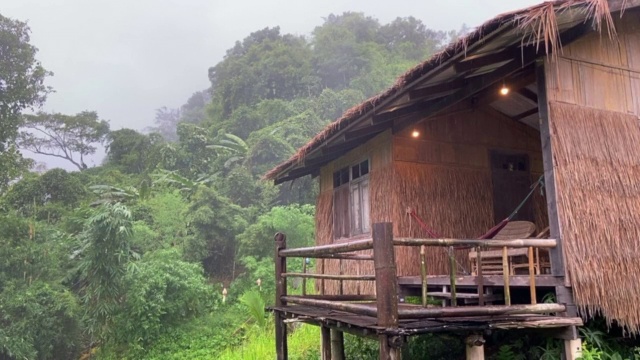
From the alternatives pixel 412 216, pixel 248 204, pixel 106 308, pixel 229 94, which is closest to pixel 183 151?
pixel 248 204

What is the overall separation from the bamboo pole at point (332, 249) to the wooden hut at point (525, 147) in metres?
1.62

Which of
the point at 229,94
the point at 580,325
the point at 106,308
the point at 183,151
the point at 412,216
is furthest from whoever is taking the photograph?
the point at 229,94

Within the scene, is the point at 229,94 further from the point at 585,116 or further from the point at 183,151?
the point at 585,116

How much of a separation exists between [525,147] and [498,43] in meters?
3.58

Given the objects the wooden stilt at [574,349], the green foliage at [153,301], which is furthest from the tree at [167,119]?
the wooden stilt at [574,349]

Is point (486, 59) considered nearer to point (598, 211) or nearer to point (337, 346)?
point (598, 211)

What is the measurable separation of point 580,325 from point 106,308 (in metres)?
11.7

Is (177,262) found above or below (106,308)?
above

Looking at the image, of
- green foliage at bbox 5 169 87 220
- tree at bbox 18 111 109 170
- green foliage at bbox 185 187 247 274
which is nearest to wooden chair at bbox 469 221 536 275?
green foliage at bbox 185 187 247 274

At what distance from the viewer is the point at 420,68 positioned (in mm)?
4871

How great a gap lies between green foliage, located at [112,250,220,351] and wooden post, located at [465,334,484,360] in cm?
1073

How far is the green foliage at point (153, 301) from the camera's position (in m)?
13.2

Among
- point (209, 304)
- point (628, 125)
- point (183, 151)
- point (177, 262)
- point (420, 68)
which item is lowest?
point (209, 304)

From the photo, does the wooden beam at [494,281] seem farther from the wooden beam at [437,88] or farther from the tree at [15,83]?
the tree at [15,83]
